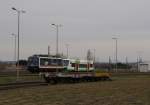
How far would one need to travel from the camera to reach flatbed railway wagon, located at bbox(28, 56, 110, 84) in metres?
45.2

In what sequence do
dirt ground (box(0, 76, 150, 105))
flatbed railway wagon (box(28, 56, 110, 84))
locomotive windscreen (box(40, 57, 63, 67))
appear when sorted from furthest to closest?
1. locomotive windscreen (box(40, 57, 63, 67))
2. flatbed railway wagon (box(28, 56, 110, 84))
3. dirt ground (box(0, 76, 150, 105))

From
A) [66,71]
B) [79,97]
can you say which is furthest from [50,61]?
[79,97]

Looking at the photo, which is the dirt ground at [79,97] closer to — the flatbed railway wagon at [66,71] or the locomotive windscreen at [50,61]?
the flatbed railway wagon at [66,71]

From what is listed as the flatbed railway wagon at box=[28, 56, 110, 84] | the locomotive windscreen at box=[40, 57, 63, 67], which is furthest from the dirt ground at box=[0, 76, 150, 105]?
the locomotive windscreen at box=[40, 57, 63, 67]

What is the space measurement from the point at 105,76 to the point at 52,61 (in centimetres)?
804

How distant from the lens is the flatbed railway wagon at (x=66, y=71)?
45.2 m

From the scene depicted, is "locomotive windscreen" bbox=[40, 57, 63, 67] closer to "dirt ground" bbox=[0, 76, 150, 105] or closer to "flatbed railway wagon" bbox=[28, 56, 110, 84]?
"flatbed railway wagon" bbox=[28, 56, 110, 84]

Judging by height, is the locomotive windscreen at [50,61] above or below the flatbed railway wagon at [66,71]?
above

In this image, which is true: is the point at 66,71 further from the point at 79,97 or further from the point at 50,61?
the point at 79,97

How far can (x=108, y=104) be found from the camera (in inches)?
685

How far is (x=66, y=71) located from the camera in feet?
163

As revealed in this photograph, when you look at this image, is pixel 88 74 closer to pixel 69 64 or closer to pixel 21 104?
pixel 69 64

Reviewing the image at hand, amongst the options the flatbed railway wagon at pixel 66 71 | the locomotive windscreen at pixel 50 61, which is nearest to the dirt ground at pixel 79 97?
the flatbed railway wagon at pixel 66 71

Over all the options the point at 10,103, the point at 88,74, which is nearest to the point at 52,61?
the point at 88,74
